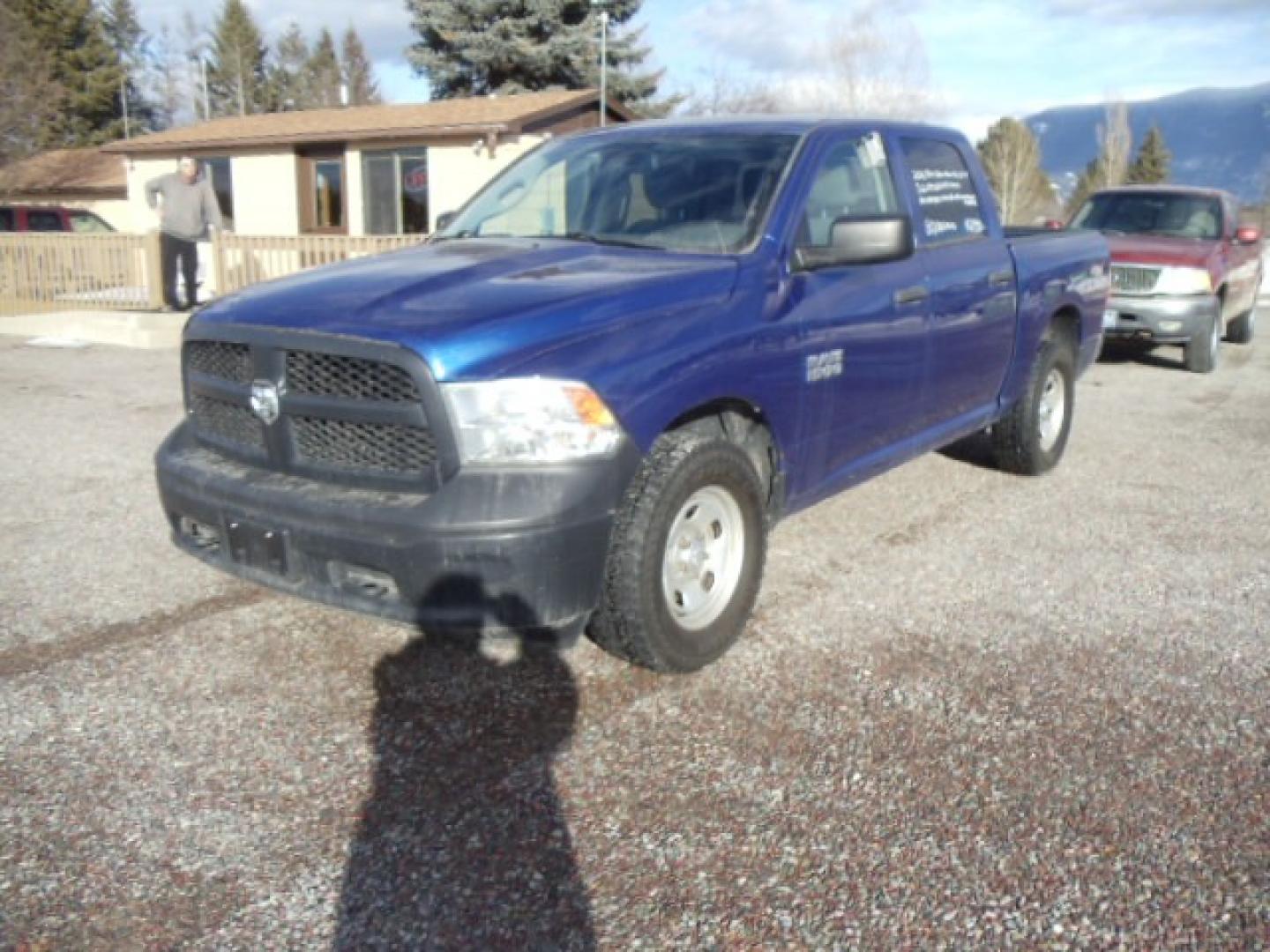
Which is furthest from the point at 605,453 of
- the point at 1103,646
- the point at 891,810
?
the point at 1103,646

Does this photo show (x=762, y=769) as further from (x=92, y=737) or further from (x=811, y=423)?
(x=92, y=737)

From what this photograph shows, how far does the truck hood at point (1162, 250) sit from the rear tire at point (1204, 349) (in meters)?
0.59

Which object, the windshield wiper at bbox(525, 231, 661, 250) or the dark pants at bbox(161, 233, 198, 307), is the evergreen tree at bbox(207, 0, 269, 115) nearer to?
the dark pants at bbox(161, 233, 198, 307)

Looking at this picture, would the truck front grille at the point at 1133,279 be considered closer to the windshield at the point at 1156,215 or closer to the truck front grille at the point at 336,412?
the windshield at the point at 1156,215

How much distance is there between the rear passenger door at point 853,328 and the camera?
3.93m

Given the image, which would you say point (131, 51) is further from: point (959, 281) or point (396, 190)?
point (959, 281)

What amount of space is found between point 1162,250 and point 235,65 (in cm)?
7272

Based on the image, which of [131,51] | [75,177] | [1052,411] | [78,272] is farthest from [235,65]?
[1052,411]

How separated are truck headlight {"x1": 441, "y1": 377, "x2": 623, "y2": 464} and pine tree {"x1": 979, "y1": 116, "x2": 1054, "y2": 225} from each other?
41340mm

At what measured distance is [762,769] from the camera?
2.96 metres

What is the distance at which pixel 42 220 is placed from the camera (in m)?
20.0

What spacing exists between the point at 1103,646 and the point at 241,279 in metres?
12.5

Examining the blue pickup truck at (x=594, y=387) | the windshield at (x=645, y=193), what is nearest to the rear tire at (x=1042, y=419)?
the blue pickup truck at (x=594, y=387)

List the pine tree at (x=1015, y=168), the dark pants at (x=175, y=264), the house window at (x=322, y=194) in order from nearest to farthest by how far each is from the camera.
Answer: the dark pants at (x=175, y=264), the house window at (x=322, y=194), the pine tree at (x=1015, y=168)
